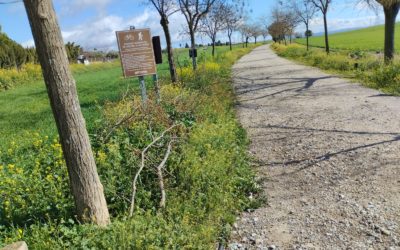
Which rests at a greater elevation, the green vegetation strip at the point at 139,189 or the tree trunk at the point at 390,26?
the tree trunk at the point at 390,26

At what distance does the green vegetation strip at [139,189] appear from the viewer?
317 cm

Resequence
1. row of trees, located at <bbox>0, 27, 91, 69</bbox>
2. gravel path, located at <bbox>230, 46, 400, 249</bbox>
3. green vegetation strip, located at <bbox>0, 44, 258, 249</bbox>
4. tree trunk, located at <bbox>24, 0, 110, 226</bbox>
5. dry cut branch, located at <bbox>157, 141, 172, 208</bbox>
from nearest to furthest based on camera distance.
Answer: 1. tree trunk, located at <bbox>24, 0, 110, 226</bbox>
2. green vegetation strip, located at <bbox>0, 44, 258, 249</bbox>
3. gravel path, located at <bbox>230, 46, 400, 249</bbox>
4. dry cut branch, located at <bbox>157, 141, 172, 208</bbox>
5. row of trees, located at <bbox>0, 27, 91, 69</bbox>

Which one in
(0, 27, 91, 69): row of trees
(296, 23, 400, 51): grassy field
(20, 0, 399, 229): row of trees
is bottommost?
(296, 23, 400, 51): grassy field

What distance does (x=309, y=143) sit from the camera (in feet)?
20.2

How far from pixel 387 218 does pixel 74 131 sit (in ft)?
10.6

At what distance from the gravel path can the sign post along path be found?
2.61 metres

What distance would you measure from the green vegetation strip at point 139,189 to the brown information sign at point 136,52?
46.0 inches

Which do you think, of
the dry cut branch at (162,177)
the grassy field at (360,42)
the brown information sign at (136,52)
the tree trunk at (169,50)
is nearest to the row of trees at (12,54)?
the tree trunk at (169,50)

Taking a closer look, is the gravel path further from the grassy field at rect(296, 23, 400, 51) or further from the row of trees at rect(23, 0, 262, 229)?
the grassy field at rect(296, 23, 400, 51)

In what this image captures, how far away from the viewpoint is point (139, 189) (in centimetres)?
416

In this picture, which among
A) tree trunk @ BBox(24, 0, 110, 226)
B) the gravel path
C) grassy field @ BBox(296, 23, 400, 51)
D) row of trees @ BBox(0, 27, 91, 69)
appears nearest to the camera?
tree trunk @ BBox(24, 0, 110, 226)

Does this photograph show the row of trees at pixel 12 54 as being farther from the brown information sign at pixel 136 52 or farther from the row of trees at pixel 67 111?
the row of trees at pixel 67 111

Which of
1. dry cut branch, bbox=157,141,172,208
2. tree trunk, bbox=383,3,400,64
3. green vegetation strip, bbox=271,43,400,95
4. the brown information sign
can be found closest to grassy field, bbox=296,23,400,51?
green vegetation strip, bbox=271,43,400,95

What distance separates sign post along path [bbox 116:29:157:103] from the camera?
24.1 ft
